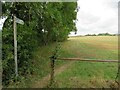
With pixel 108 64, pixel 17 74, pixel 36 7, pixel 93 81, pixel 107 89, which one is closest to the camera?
pixel 107 89

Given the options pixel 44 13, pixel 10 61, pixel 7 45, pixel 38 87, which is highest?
pixel 44 13

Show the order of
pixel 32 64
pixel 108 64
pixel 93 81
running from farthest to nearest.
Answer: pixel 108 64
pixel 32 64
pixel 93 81

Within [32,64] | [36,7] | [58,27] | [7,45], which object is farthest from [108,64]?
[7,45]

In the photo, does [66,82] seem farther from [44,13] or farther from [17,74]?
[44,13]

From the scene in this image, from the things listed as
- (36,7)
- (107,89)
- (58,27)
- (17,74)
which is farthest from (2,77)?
(58,27)

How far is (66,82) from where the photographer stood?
761 cm

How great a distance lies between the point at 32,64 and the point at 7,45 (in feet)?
6.41

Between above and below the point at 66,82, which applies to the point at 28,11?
above

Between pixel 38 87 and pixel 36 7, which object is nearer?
pixel 38 87

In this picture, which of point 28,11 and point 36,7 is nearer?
point 36,7

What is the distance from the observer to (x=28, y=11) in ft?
34.6

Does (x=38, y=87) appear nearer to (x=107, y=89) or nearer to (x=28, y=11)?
(x=107, y=89)

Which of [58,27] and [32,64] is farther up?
[58,27]

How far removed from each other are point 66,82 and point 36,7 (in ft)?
11.8
